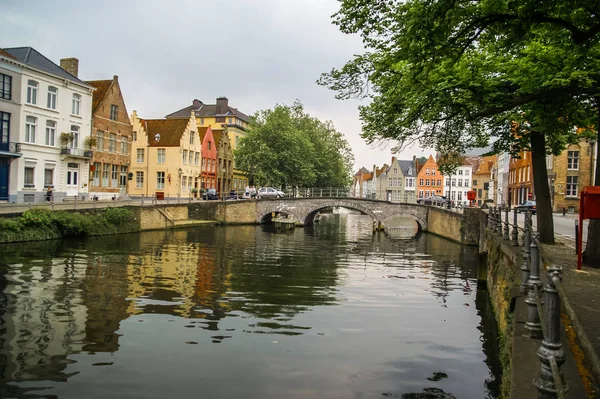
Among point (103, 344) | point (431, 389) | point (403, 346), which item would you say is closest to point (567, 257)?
point (403, 346)

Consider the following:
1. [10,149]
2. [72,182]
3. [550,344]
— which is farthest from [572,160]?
[550,344]

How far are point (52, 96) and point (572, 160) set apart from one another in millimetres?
42659

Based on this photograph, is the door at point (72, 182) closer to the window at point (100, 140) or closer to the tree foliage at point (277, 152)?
the window at point (100, 140)

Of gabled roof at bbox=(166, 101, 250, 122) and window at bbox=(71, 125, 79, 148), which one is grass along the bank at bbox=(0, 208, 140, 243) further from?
gabled roof at bbox=(166, 101, 250, 122)

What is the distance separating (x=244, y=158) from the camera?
178 feet

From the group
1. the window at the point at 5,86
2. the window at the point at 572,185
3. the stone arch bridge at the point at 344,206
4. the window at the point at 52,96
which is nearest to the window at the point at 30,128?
the window at the point at 52,96

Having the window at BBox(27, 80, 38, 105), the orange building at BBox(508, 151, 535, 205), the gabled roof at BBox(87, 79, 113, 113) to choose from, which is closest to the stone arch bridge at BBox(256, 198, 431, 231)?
the orange building at BBox(508, 151, 535, 205)

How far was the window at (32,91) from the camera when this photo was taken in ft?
109

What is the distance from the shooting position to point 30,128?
111 feet

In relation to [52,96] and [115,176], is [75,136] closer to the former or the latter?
[52,96]

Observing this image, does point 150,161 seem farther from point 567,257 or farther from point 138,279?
point 567,257

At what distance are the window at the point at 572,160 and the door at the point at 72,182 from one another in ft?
135

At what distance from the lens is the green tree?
25.0 feet

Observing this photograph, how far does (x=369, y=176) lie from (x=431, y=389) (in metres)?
132
